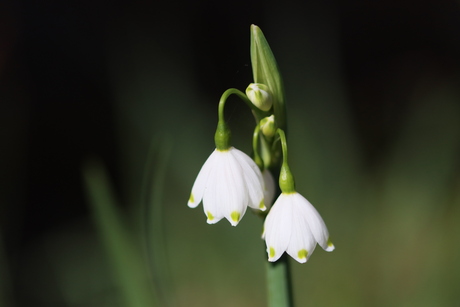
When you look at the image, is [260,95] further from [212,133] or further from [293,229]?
[212,133]

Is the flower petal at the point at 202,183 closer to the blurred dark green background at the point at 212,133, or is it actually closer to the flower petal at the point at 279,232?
the flower petal at the point at 279,232

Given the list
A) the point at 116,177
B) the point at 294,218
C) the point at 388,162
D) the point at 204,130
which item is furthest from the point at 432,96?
the point at 294,218

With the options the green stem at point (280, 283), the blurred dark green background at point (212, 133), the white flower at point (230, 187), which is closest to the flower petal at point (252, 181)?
the white flower at point (230, 187)

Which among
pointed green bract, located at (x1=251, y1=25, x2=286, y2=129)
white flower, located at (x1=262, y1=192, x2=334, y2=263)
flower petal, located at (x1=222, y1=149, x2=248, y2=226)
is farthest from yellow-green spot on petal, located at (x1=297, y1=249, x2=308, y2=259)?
pointed green bract, located at (x1=251, y1=25, x2=286, y2=129)

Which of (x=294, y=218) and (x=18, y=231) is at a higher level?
(x=294, y=218)

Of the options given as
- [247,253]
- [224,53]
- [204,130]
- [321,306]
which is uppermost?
[224,53]

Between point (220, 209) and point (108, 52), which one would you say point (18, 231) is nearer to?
point (108, 52)
